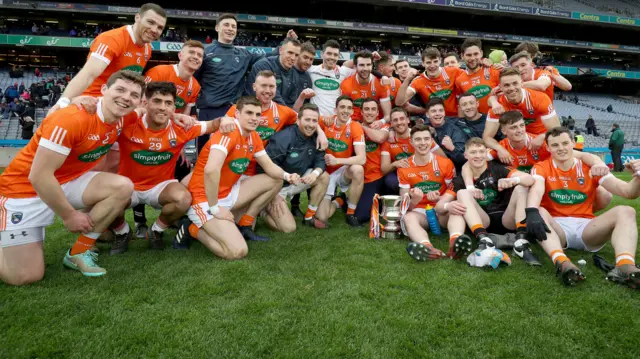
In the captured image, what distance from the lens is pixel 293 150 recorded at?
5.02m

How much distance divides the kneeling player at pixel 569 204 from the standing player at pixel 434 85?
8.00 ft

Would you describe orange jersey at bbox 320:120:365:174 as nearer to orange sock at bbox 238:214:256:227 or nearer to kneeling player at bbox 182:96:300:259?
kneeling player at bbox 182:96:300:259

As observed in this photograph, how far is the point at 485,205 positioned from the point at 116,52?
14.4ft

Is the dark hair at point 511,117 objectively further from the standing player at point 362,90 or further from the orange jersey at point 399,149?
the standing player at point 362,90

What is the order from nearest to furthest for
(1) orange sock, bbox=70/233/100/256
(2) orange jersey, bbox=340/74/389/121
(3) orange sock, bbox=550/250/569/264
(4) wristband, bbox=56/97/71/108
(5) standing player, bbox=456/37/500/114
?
1. (3) orange sock, bbox=550/250/569/264
2. (4) wristband, bbox=56/97/71/108
3. (1) orange sock, bbox=70/233/100/256
4. (5) standing player, bbox=456/37/500/114
5. (2) orange jersey, bbox=340/74/389/121

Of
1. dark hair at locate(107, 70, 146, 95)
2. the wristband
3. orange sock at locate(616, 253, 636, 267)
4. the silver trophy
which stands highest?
dark hair at locate(107, 70, 146, 95)

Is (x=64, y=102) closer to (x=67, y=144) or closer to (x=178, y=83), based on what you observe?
(x=67, y=144)

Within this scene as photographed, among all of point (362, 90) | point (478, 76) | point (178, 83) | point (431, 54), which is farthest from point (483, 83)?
point (178, 83)

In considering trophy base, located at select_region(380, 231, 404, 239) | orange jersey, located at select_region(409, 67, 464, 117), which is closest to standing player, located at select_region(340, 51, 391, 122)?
orange jersey, located at select_region(409, 67, 464, 117)

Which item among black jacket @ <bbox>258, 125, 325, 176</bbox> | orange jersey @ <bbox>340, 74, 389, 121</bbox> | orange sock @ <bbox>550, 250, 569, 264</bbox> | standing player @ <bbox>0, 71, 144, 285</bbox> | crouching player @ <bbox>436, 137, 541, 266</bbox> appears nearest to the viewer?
standing player @ <bbox>0, 71, 144, 285</bbox>

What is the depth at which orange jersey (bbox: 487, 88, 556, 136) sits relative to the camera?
472cm

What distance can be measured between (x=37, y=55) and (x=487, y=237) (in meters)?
37.5

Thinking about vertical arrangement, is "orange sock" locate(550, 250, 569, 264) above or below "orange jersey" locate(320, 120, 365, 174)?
below

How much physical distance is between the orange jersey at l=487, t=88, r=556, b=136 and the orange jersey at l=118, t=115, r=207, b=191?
3.88m
